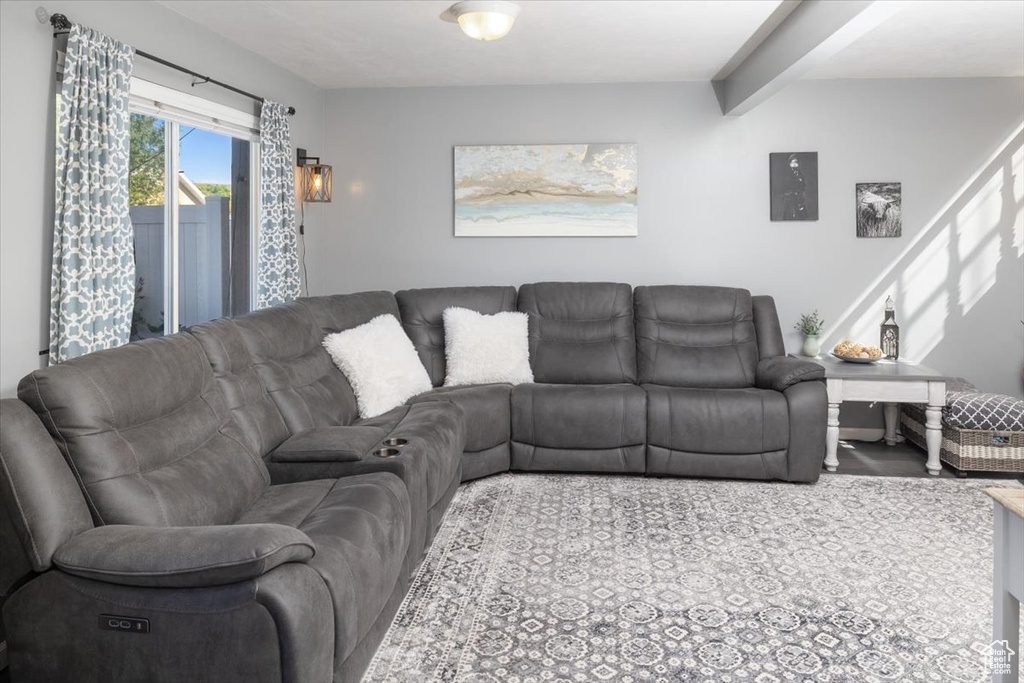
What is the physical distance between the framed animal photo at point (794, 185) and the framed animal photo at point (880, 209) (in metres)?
0.33

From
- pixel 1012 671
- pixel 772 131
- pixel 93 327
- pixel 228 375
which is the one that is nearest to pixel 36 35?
pixel 93 327

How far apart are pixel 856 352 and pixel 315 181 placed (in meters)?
3.84

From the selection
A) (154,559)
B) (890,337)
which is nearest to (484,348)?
(890,337)

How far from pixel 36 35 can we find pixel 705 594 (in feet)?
10.9

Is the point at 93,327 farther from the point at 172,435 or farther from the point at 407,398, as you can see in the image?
the point at 407,398

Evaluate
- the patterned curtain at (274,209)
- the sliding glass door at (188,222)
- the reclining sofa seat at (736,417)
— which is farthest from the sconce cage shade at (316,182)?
the reclining sofa seat at (736,417)

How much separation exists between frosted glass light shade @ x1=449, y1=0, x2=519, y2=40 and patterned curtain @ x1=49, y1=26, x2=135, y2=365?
151cm

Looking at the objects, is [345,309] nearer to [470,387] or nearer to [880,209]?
[470,387]

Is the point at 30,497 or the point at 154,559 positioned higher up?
the point at 30,497

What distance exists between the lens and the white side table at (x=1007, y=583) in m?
1.64

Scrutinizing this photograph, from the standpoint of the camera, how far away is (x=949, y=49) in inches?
181

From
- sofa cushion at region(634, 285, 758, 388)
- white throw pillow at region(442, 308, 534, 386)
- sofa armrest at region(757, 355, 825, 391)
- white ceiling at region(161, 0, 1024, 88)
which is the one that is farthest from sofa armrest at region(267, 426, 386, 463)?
sofa armrest at region(757, 355, 825, 391)

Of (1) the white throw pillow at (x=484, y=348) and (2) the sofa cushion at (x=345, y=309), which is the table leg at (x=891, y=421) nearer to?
(1) the white throw pillow at (x=484, y=348)

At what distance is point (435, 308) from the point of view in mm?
5164
